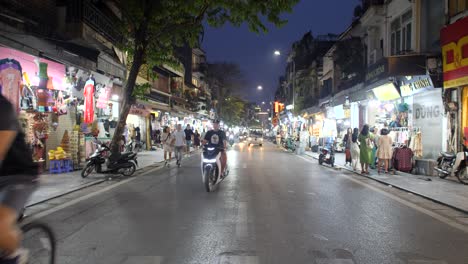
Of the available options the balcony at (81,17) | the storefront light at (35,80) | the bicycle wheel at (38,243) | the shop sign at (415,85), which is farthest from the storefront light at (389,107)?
the bicycle wheel at (38,243)

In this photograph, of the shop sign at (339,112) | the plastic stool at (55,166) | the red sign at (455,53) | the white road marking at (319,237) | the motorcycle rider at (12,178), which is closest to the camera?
the motorcycle rider at (12,178)

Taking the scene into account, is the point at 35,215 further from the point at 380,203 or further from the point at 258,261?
the point at 380,203

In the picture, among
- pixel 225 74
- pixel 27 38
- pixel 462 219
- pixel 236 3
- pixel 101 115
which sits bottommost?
pixel 462 219

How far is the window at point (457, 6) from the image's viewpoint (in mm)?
14672

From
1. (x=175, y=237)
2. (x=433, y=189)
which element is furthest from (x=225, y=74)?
(x=175, y=237)

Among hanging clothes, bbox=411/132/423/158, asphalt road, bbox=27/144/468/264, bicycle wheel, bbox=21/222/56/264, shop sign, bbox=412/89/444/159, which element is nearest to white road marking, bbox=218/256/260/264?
asphalt road, bbox=27/144/468/264

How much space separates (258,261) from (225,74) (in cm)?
7006

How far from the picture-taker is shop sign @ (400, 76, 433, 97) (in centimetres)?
1575

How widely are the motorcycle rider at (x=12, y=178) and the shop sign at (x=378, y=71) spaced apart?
15.5m

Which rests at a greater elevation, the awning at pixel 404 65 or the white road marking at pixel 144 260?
the awning at pixel 404 65

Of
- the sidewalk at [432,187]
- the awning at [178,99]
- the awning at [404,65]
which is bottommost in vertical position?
the sidewalk at [432,187]

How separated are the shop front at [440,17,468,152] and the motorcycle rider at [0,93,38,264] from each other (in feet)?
42.5

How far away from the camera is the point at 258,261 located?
18.1ft

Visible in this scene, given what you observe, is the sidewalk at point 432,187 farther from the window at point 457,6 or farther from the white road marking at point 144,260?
the white road marking at point 144,260
